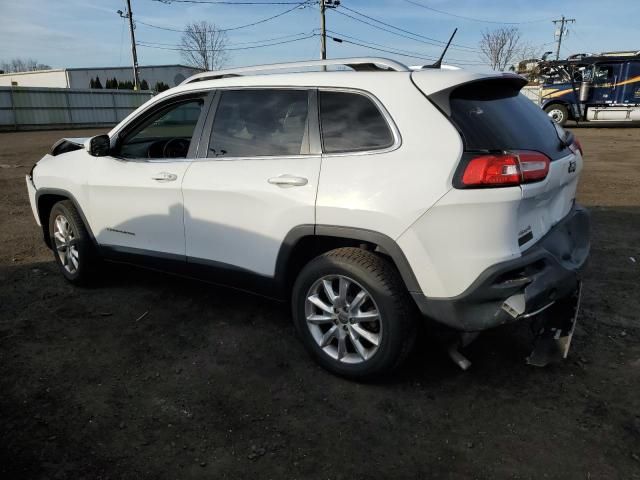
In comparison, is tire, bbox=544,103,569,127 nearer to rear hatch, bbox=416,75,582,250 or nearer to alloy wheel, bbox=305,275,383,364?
rear hatch, bbox=416,75,582,250

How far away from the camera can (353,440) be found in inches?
98.7

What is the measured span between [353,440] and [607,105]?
2399 cm

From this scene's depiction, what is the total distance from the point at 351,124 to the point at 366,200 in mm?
489

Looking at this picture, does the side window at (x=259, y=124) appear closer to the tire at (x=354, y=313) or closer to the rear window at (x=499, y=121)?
the tire at (x=354, y=313)

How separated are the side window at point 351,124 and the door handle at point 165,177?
1.21 m

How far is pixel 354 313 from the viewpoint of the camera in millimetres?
2900

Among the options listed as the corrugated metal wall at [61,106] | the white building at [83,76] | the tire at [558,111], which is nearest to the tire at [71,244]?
the tire at [558,111]

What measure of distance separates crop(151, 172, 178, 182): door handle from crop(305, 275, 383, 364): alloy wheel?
4.35ft

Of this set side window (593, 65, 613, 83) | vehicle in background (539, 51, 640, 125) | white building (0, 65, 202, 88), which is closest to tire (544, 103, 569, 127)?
vehicle in background (539, 51, 640, 125)

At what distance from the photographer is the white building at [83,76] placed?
46.6 m

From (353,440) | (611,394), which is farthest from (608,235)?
(353,440)

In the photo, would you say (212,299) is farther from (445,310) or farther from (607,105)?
(607,105)

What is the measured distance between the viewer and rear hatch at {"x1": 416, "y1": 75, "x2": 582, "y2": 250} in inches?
100

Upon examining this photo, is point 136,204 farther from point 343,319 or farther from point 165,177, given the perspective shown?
point 343,319
